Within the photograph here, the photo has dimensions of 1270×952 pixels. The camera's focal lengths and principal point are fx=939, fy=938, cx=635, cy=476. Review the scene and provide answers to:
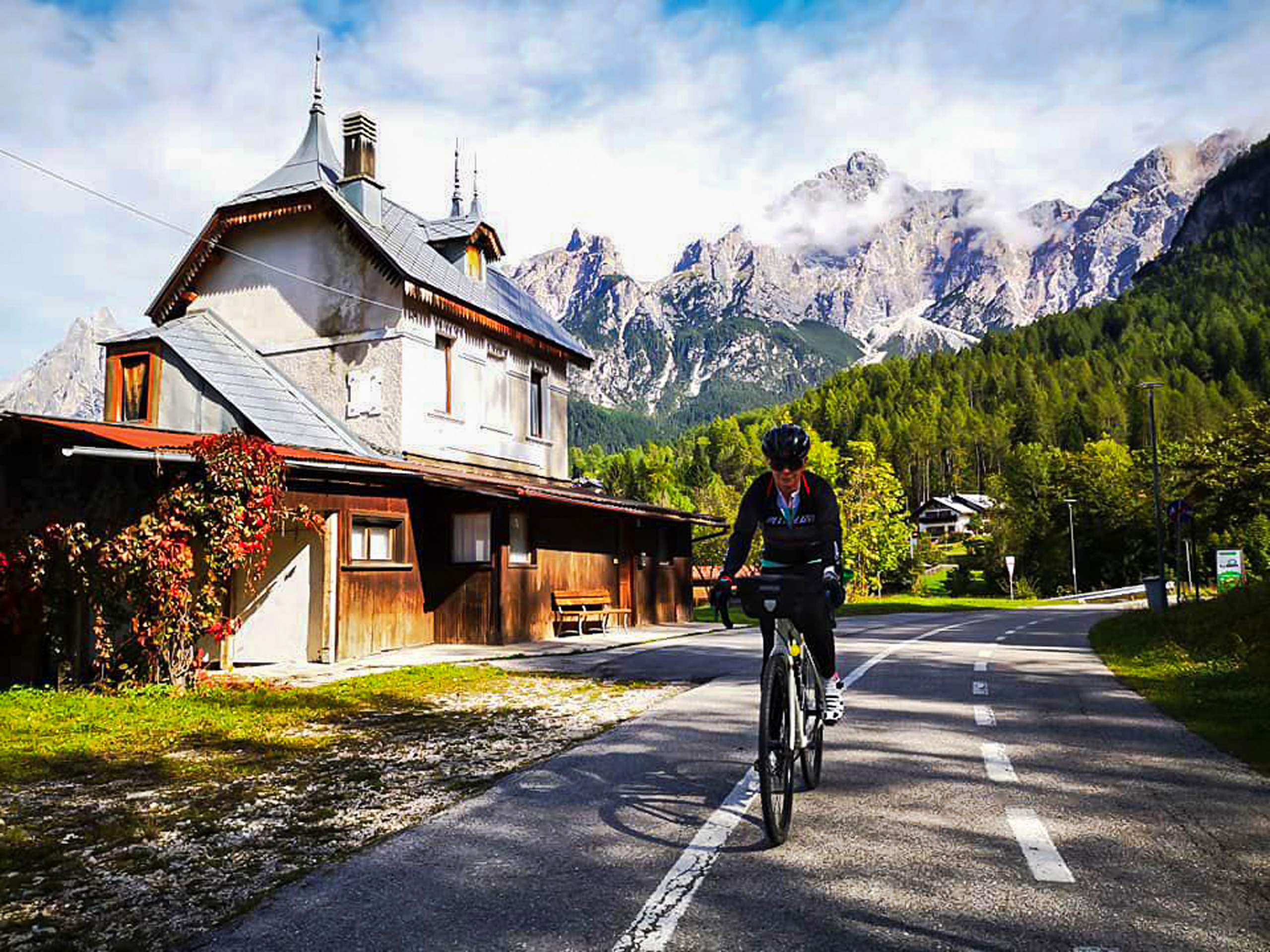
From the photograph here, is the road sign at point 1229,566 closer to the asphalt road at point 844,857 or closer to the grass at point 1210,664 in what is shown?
the grass at point 1210,664

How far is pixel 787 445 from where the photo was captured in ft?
17.6

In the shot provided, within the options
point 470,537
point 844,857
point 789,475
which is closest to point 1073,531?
point 470,537

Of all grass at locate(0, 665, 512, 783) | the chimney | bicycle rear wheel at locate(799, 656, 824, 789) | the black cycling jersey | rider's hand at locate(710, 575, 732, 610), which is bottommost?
grass at locate(0, 665, 512, 783)

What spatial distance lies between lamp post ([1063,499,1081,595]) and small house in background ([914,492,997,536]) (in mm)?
42826

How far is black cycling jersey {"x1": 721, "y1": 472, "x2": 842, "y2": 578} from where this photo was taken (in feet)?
17.4

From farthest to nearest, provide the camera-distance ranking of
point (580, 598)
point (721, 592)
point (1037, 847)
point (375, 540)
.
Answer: point (580, 598), point (375, 540), point (721, 592), point (1037, 847)

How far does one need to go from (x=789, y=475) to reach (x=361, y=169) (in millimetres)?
19895

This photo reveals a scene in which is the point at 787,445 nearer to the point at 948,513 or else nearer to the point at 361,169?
the point at 361,169

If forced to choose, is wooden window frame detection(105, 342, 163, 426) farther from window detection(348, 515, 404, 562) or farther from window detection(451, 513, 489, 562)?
window detection(451, 513, 489, 562)

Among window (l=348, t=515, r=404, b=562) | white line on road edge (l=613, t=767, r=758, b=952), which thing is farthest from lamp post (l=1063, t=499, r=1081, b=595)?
white line on road edge (l=613, t=767, r=758, b=952)

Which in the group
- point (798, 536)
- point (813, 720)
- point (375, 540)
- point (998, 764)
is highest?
point (375, 540)

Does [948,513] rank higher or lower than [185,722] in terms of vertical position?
higher

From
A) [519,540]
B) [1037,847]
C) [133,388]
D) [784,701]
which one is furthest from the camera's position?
[519,540]

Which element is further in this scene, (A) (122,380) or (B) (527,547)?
(B) (527,547)
